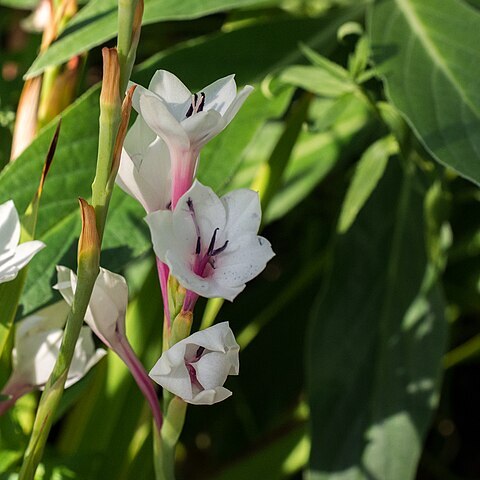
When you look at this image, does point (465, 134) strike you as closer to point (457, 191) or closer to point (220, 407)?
point (457, 191)

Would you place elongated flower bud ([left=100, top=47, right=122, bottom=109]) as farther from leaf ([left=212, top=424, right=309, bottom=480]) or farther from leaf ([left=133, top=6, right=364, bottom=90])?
leaf ([left=212, top=424, right=309, bottom=480])

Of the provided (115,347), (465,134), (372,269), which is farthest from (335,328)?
(115,347)

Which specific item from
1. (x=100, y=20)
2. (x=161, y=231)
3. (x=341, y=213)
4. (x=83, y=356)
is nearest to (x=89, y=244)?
(x=161, y=231)

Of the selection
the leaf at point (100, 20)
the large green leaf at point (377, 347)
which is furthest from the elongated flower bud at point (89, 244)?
the large green leaf at point (377, 347)

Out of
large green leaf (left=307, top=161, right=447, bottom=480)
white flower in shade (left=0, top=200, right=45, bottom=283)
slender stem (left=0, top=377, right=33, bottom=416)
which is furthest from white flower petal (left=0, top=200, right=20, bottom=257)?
large green leaf (left=307, top=161, right=447, bottom=480)

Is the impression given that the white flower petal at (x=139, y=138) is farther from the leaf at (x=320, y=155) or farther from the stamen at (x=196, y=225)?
the leaf at (x=320, y=155)

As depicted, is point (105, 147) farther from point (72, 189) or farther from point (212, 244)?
point (72, 189)
